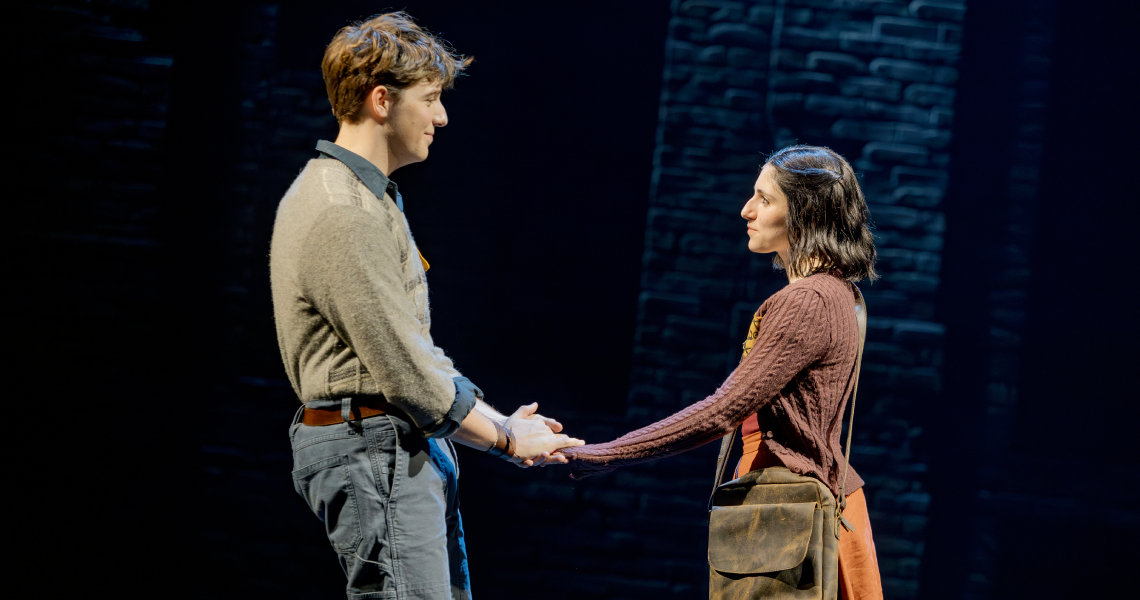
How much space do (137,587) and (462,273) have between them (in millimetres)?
2058

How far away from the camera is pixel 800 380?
6.14 ft

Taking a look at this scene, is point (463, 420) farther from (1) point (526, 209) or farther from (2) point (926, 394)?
(2) point (926, 394)

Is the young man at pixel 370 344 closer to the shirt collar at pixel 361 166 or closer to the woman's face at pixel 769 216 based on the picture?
the shirt collar at pixel 361 166

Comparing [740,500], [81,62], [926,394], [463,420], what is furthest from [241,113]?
[926,394]

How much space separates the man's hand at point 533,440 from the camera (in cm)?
202

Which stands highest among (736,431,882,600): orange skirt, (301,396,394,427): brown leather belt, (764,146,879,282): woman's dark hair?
(764,146,879,282): woman's dark hair

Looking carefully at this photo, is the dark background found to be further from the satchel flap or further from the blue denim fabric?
the blue denim fabric

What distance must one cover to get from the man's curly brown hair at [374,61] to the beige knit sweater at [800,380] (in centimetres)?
96

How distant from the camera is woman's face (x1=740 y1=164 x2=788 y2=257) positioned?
6.63ft

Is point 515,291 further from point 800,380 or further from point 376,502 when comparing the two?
point 376,502

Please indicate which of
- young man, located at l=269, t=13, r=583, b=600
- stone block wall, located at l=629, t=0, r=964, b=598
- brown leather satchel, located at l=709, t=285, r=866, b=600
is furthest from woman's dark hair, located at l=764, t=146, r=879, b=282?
stone block wall, located at l=629, t=0, r=964, b=598

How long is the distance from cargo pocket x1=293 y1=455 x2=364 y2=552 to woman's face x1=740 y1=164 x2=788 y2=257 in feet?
3.71

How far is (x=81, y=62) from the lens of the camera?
11.7 feet

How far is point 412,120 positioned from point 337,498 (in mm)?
825
